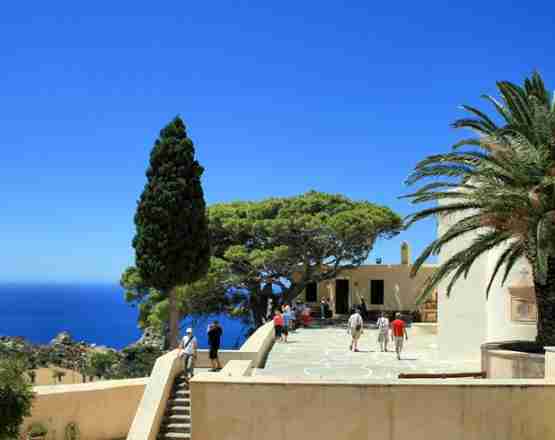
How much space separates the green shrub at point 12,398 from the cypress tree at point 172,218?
15301 millimetres

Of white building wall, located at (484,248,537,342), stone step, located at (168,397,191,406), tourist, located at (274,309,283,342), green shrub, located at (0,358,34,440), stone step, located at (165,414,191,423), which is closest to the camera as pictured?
green shrub, located at (0,358,34,440)

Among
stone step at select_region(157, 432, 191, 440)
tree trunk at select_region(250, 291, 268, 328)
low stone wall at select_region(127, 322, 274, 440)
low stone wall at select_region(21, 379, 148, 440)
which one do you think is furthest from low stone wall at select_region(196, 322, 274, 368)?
tree trunk at select_region(250, 291, 268, 328)

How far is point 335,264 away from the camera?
135 feet

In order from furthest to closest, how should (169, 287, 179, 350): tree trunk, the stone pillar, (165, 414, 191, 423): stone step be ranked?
(169, 287, 179, 350): tree trunk, (165, 414, 191, 423): stone step, the stone pillar

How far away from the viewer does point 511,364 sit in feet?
50.3

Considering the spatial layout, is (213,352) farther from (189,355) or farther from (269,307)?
(269,307)

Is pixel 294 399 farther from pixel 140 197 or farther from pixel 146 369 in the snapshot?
pixel 140 197

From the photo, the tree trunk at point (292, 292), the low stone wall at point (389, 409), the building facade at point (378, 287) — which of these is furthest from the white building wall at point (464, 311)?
the building facade at point (378, 287)

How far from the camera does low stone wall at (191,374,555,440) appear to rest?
12.6 m

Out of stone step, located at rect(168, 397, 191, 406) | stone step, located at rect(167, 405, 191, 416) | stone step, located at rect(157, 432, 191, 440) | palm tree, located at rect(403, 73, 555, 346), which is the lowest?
stone step, located at rect(157, 432, 191, 440)

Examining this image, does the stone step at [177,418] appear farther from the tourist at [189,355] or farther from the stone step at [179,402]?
the tourist at [189,355]

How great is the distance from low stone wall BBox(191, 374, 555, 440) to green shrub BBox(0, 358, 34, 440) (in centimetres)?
334

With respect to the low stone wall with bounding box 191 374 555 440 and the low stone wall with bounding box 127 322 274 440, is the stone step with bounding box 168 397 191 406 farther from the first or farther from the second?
the low stone wall with bounding box 191 374 555 440

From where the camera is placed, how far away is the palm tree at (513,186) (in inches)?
613
